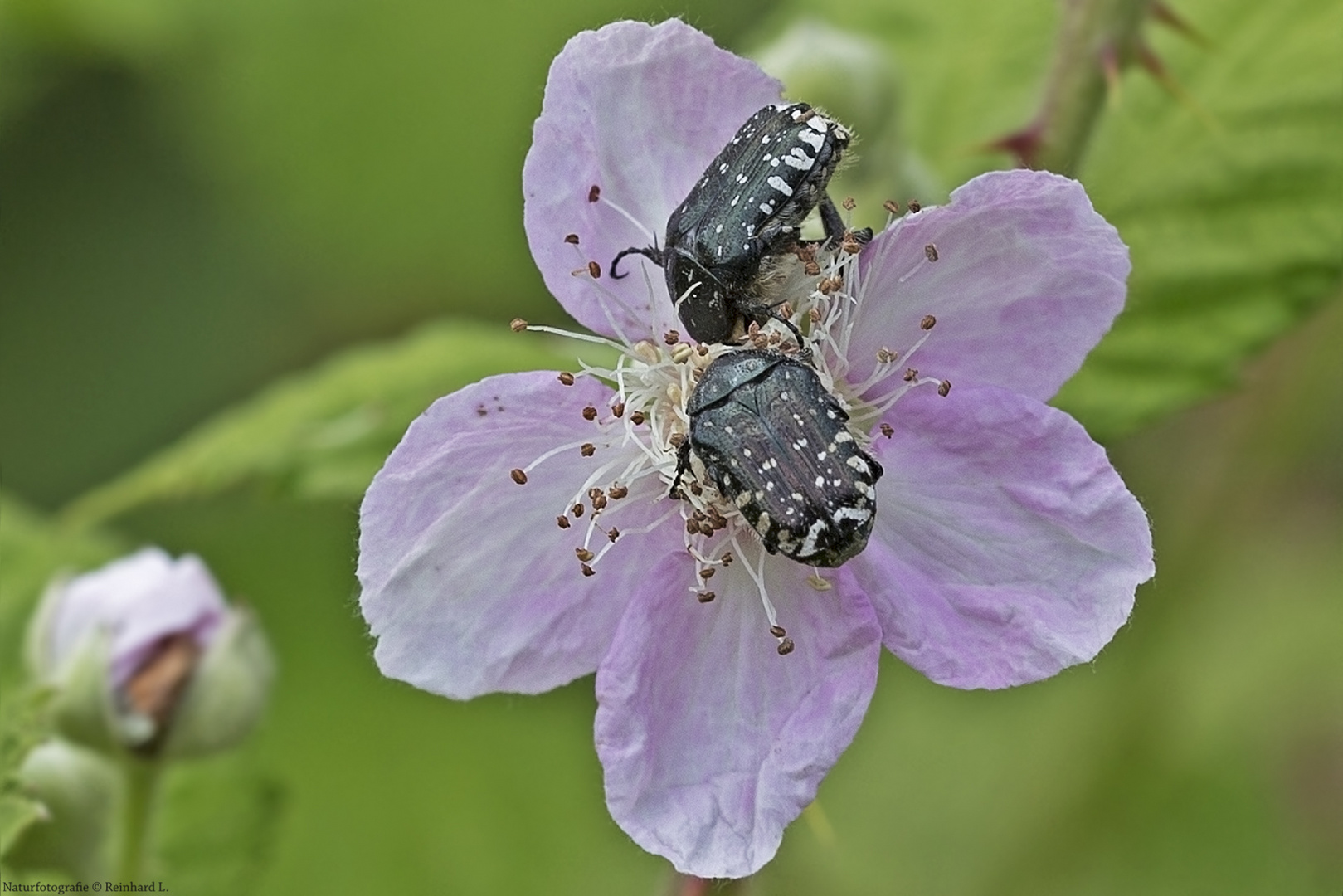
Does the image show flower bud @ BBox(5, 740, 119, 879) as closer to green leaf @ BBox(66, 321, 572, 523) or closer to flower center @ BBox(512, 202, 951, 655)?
green leaf @ BBox(66, 321, 572, 523)

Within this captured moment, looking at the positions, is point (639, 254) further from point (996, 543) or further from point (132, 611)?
point (132, 611)

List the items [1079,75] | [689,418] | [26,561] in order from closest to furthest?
[689,418]
[1079,75]
[26,561]

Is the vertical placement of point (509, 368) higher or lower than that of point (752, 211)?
lower

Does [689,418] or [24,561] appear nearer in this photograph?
[689,418]

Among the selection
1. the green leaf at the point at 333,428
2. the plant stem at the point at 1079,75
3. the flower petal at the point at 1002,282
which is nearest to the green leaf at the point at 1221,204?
the plant stem at the point at 1079,75

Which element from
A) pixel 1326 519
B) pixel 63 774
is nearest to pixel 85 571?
pixel 63 774

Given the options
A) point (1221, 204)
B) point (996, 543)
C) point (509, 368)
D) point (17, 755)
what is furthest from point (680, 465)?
point (1221, 204)

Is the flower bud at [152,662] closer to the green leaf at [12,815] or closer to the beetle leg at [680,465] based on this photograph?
the green leaf at [12,815]

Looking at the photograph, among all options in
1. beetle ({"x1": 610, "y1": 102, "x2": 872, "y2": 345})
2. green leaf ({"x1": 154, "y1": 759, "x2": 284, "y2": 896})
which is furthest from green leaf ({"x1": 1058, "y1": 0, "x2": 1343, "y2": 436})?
green leaf ({"x1": 154, "y1": 759, "x2": 284, "y2": 896})
